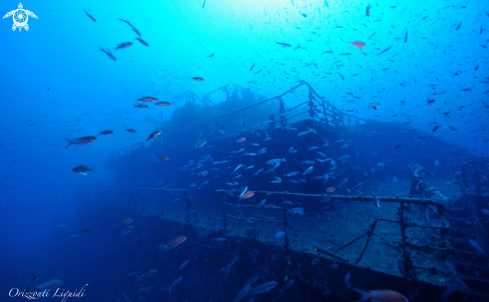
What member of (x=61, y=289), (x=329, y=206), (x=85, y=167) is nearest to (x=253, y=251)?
(x=329, y=206)

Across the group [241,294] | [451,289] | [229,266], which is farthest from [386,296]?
[229,266]

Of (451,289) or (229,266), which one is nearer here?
(451,289)

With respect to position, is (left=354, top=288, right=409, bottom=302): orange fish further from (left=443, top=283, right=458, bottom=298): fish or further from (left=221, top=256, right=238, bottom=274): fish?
(left=221, top=256, right=238, bottom=274): fish

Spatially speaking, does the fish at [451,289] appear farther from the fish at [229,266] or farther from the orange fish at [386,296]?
the fish at [229,266]

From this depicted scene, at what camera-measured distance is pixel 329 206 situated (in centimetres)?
863

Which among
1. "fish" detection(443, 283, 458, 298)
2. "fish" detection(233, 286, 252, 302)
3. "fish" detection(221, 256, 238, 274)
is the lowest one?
"fish" detection(221, 256, 238, 274)

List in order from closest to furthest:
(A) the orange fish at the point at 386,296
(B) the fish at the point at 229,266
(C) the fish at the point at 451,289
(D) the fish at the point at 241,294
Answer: (A) the orange fish at the point at 386,296
(C) the fish at the point at 451,289
(D) the fish at the point at 241,294
(B) the fish at the point at 229,266

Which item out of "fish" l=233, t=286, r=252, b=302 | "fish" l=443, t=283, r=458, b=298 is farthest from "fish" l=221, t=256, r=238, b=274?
"fish" l=443, t=283, r=458, b=298

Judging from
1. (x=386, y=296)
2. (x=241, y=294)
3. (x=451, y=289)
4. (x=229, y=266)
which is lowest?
(x=229, y=266)

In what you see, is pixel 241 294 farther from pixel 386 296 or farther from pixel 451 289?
pixel 451 289

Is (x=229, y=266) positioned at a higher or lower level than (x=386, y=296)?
lower

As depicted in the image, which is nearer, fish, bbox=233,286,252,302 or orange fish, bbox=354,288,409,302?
orange fish, bbox=354,288,409,302

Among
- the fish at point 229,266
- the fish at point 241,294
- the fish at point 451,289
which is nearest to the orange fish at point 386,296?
the fish at point 451,289

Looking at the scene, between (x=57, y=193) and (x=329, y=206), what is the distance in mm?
119415
